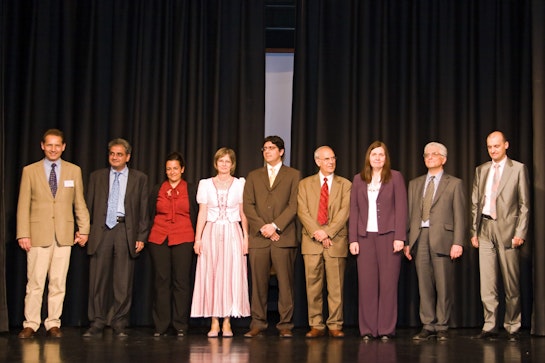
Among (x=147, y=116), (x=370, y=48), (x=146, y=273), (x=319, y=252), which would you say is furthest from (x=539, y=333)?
→ (x=147, y=116)

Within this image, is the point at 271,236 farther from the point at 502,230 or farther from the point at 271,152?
the point at 502,230

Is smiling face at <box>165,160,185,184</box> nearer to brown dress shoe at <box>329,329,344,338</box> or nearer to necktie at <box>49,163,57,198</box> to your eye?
necktie at <box>49,163,57,198</box>

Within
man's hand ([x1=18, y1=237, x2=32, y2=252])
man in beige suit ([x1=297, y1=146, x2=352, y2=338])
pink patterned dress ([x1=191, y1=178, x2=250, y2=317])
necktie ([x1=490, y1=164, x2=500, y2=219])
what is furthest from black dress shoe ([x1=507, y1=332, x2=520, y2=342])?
man's hand ([x1=18, y1=237, x2=32, y2=252])

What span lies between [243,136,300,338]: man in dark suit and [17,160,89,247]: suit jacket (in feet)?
4.66

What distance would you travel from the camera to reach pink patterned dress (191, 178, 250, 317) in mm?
6129

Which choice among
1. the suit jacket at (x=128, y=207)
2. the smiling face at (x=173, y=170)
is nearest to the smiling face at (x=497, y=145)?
the smiling face at (x=173, y=170)

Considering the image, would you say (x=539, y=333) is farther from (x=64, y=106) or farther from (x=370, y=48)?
(x=64, y=106)

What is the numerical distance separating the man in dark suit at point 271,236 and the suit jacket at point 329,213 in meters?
0.11

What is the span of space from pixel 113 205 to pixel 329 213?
1796 millimetres

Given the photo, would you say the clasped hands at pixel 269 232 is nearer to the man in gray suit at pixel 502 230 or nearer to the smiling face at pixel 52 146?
the man in gray suit at pixel 502 230

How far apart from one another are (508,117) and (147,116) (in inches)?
134

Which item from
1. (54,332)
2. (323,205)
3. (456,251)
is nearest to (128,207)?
(54,332)

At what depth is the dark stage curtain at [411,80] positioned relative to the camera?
7102mm

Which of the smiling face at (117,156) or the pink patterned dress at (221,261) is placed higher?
the smiling face at (117,156)
